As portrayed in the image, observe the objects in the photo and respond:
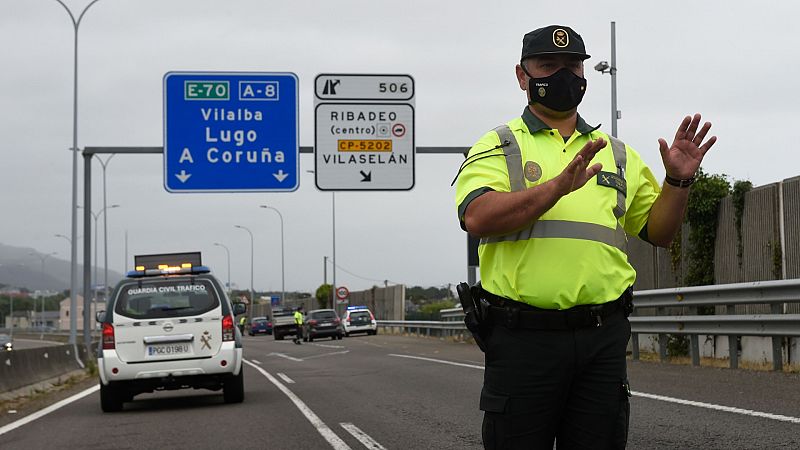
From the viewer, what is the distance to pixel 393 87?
23656mm

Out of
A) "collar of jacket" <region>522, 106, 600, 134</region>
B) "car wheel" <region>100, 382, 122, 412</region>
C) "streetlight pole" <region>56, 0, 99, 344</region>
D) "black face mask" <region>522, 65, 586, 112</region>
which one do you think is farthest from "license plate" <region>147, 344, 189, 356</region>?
"streetlight pole" <region>56, 0, 99, 344</region>

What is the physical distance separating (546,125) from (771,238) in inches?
544

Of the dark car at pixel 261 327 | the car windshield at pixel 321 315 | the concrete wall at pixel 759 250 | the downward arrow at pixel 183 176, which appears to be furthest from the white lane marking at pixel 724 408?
the dark car at pixel 261 327

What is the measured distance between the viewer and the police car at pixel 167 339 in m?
14.1

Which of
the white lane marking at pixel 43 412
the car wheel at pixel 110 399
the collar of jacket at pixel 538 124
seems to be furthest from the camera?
the car wheel at pixel 110 399

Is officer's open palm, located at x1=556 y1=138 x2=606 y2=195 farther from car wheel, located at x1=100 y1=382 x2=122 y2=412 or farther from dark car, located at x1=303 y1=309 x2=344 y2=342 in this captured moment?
dark car, located at x1=303 y1=309 x2=344 y2=342

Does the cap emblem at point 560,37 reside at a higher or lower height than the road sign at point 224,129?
lower

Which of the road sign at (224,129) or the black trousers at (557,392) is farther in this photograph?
the road sign at (224,129)

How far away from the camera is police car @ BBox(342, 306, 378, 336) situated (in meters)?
54.4

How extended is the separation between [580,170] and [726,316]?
40.3 feet

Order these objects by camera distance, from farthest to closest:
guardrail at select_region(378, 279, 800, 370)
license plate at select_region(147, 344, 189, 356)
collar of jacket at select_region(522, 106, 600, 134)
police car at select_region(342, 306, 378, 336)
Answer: police car at select_region(342, 306, 378, 336)
license plate at select_region(147, 344, 189, 356)
guardrail at select_region(378, 279, 800, 370)
collar of jacket at select_region(522, 106, 600, 134)

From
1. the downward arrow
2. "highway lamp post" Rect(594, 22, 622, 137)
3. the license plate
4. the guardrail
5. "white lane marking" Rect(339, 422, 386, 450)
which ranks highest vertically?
"highway lamp post" Rect(594, 22, 622, 137)

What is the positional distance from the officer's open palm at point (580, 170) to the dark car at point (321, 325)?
4599 centimetres

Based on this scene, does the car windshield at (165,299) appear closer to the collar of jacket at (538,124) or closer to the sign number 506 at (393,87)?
the sign number 506 at (393,87)
